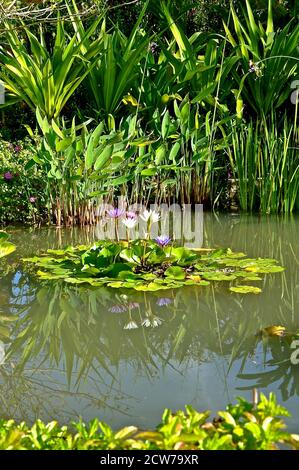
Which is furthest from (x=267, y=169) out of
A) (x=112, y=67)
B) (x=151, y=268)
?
(x=151, y=268)

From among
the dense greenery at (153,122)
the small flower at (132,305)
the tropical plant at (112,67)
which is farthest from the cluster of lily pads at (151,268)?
the tropical plant at (112,67)

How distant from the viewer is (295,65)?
19.6 ft

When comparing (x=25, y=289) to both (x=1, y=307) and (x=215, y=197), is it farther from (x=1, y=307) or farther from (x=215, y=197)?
(x=215, y=197)

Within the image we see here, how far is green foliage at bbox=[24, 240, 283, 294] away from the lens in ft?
10.2

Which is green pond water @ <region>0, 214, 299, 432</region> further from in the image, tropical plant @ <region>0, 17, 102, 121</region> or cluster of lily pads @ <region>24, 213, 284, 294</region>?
tropical plant @ <region>0, 17, 102, 121</region>

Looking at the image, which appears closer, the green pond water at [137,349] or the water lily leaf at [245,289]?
the green pond water at [137,349]

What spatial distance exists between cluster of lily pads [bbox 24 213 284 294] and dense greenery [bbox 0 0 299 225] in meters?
1.45

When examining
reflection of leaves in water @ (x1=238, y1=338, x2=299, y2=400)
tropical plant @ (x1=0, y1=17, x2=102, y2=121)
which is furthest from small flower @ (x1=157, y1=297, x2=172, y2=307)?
tropical plant @ (x1=0, y1=17, x2=102, y2=121)

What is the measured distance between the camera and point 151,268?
3314 millimetres

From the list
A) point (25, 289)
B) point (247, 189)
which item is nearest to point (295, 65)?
point (247, 189)

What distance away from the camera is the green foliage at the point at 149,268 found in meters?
3.12

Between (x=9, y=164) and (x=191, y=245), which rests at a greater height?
(x=9, y=164)

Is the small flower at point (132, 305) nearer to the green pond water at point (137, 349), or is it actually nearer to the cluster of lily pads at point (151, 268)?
the green pond water at point (137, 349)
